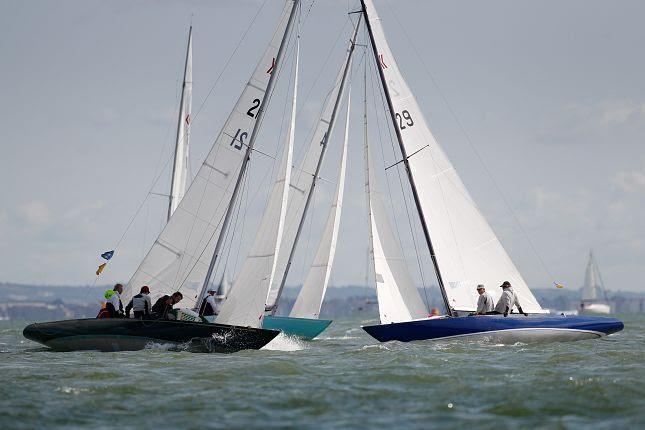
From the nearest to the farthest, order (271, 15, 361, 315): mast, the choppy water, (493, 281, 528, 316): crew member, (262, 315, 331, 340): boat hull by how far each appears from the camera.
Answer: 1. the choppy water
2. (493, 281, 528, 316): crew member
3. (262, 315, 331, 340): boat hull
4. (271, 15, 361, 315): mast

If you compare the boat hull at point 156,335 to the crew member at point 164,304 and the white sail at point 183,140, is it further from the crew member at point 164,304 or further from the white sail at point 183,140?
the white sail at point 183,140

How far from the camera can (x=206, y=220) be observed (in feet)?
82.5

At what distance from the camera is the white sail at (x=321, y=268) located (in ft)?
103

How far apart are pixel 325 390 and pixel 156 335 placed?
7.72m

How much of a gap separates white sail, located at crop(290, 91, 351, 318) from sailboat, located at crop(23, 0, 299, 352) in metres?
6.75

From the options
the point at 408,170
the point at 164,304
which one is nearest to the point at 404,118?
the point at 408,170

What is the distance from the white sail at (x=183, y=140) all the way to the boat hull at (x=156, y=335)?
1346cm

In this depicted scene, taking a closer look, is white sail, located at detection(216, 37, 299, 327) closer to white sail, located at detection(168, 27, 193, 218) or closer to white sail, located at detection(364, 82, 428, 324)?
white sail, located at detection(364, 82, 428, 324)

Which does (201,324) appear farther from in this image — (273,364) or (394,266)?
(394,266)

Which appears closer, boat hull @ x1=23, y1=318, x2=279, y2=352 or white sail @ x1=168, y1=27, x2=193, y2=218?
boat hull @ x1=23, y1=318, x2=279, y2=352

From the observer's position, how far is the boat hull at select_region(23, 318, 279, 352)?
22219mm

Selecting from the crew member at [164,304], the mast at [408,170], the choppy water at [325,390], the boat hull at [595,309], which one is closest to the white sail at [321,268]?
the mast at [408,170]

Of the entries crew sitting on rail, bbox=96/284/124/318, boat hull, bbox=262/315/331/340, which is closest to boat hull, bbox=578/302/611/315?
boat hull, bbox=262/315/331/340

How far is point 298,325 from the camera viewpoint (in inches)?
1180
